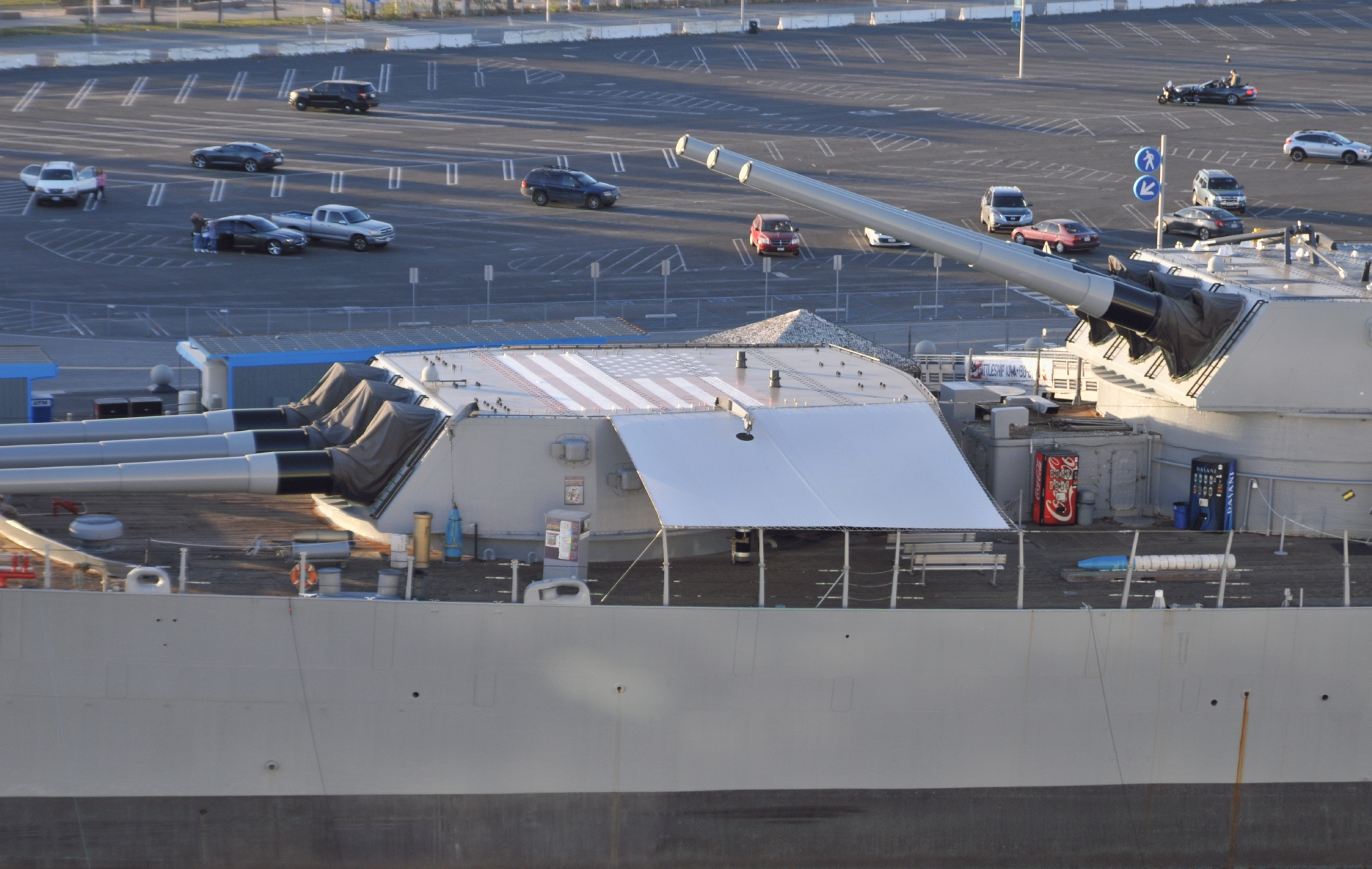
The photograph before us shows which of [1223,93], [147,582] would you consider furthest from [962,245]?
[1223,93]

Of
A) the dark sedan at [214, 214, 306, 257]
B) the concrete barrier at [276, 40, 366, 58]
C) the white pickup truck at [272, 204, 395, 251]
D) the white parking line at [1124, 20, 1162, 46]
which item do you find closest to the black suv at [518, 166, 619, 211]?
the white pickup truck at [272, 204, 395, 251]

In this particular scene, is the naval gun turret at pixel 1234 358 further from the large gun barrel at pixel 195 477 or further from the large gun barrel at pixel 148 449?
the large gun barrel at pixel 148 449

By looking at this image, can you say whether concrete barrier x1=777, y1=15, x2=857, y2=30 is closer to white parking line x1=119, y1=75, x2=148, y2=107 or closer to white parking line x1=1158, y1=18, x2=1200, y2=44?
white parking line x1=1158, y1=18, x2=1200, y2=44

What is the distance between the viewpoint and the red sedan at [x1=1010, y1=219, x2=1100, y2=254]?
164 ft

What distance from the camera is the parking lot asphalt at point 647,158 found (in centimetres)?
4484

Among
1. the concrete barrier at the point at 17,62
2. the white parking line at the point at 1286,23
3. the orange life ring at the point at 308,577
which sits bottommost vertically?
the orange life ring at the point at 308,577

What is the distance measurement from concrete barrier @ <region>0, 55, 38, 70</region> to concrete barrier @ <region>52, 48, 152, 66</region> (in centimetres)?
88

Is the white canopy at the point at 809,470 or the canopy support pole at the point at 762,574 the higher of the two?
the white canopy at the point at 809,470

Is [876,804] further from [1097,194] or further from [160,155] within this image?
[160,155]

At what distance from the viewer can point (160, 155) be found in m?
58.9

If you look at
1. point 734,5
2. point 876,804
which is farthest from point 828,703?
point 734,5

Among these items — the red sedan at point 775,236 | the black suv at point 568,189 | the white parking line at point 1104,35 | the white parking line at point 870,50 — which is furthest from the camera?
the white parking line at point 1104,35

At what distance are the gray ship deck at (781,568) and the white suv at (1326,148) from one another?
47.4 meters

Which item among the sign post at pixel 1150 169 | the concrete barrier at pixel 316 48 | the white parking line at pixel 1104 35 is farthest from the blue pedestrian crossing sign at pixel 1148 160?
the concrete barrier at pixel 316 48
